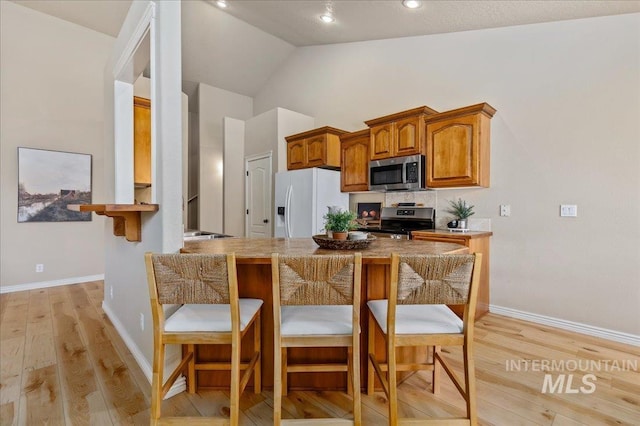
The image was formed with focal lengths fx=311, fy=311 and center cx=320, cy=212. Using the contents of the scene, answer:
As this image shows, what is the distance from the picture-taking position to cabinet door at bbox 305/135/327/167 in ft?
14.2

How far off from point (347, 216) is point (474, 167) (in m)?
1.88

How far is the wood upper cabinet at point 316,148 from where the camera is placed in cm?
434

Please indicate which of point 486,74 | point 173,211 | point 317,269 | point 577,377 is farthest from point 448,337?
point 486,74

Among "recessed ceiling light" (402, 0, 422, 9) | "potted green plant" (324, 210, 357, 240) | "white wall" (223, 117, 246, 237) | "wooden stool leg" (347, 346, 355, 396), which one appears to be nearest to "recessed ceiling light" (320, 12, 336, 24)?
"recessed ceiling light" (402, 0, 422, 9)

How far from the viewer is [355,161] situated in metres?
4.24

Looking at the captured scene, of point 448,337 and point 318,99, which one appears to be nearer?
point 448,337

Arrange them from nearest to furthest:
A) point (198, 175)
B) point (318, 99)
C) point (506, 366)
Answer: point (506, 366), point (318, 99), point (198, 175)

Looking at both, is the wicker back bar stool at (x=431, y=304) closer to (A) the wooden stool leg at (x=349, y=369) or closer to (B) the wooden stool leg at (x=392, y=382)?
(B) the wooden stool leg at (x=392, y=382)

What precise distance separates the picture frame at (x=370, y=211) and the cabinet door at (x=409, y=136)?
86 centimetres

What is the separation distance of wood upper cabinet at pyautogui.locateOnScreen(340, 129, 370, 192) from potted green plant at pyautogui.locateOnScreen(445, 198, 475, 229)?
3.54ft

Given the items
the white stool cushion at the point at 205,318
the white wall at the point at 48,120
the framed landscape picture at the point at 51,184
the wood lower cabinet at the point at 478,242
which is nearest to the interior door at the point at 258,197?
the white wall at the point at 48,120

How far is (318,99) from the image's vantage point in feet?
16.9

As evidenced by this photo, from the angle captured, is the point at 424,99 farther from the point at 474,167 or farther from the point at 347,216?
the point at 347,216

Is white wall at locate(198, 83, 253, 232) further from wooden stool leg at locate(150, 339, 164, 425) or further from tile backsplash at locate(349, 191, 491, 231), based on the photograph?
wooden stool leg at locate(150, 339, 164, 425)
